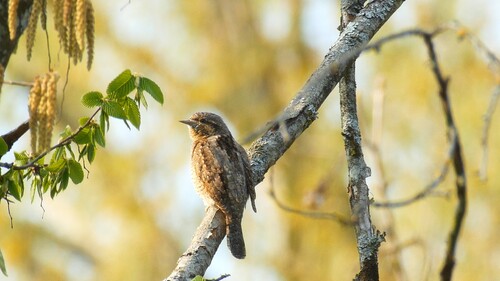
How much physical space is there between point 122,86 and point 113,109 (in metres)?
0.11

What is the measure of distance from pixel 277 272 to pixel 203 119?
996 centimetres

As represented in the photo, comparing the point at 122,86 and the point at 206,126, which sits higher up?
the point at 206,126

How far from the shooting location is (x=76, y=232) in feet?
63.9

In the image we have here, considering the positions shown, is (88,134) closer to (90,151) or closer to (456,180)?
(90,151)

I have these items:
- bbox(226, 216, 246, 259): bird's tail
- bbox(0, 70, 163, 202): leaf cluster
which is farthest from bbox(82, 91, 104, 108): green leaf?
→ bbox(226, 216, 246, 259): bird's tail

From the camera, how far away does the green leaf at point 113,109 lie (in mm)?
3555

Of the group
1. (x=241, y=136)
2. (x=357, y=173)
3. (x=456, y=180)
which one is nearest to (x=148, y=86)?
Result: (x=357, y=173)

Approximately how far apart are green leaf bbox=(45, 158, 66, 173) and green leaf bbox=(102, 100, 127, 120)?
28cm

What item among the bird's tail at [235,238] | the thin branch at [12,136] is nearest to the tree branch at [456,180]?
the thin branch at [12,136]

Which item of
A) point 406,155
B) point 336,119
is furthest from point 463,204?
point 336,119

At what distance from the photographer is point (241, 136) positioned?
14.6 m

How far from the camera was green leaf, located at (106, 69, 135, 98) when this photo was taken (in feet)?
11.6

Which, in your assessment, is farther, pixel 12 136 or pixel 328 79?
pixel 328 79

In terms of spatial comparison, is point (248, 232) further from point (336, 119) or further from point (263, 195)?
point (336, 119)
